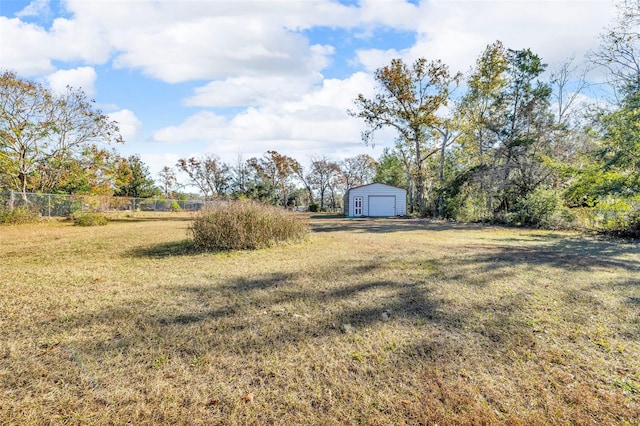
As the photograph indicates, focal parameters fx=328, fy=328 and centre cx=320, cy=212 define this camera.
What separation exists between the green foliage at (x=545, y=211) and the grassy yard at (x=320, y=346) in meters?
9.86

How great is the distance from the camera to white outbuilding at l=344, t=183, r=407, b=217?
2608 centimetres

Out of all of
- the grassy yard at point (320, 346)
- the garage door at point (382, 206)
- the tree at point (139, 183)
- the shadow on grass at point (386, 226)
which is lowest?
the grassy yard at point (320, 346)

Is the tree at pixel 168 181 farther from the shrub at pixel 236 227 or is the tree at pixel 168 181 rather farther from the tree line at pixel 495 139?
the shrub at pixel 236 227

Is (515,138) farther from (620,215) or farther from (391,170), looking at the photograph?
(391,170)

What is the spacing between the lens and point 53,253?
21.9 feet

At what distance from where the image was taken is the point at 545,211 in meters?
13.9

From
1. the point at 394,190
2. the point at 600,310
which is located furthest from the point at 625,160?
the point at 394,190

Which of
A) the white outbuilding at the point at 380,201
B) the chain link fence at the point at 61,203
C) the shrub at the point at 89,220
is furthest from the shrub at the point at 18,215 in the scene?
the white outbuilding at the point at 380,201

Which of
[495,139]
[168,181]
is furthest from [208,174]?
[495,139]

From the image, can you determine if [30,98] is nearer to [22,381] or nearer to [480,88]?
[22,381]

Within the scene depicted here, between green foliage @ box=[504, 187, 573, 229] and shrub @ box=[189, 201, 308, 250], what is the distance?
11867 mm

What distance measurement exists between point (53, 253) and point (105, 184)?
16.3 metres

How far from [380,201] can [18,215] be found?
21.6 metres

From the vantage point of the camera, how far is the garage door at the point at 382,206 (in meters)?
26.1
